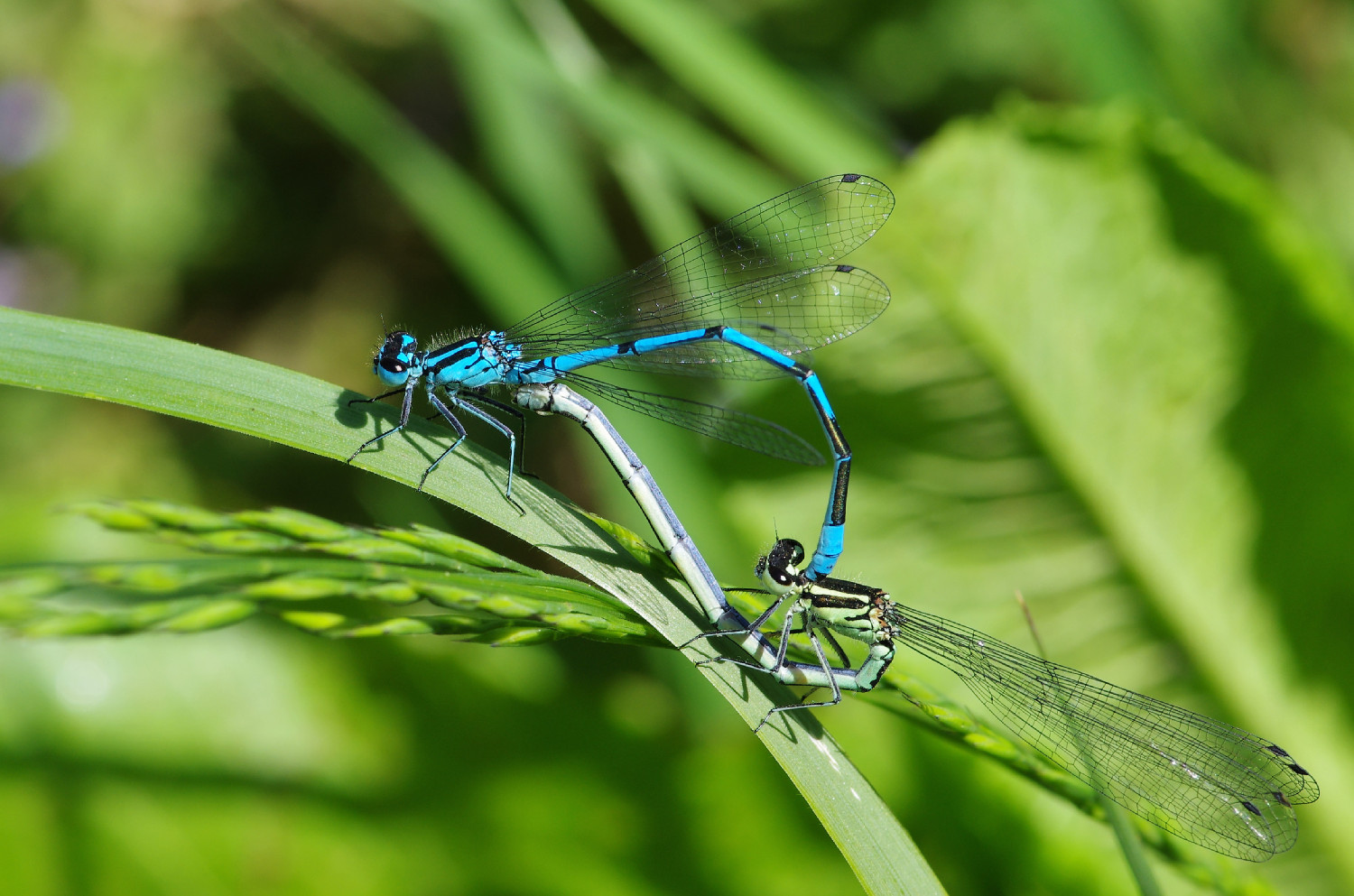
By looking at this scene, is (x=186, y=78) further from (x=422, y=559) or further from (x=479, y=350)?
(x=422, y=559)

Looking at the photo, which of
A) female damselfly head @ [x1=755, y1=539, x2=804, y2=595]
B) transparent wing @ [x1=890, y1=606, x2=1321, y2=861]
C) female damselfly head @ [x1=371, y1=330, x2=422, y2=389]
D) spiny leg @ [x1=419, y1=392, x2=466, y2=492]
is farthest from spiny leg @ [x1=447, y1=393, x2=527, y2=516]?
transparent wing @ [x1=890, y1=606, x2=1321, y2=861]

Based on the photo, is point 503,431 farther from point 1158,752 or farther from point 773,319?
point 1158,752

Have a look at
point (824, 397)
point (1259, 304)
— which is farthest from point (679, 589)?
point (1259, 304)

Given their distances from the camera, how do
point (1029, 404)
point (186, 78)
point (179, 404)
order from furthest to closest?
point (186, 78), point (1029, 404), point (179, 404)

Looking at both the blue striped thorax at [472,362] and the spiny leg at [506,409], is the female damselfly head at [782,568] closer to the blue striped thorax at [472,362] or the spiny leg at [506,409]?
the spiny leg at [506,409]

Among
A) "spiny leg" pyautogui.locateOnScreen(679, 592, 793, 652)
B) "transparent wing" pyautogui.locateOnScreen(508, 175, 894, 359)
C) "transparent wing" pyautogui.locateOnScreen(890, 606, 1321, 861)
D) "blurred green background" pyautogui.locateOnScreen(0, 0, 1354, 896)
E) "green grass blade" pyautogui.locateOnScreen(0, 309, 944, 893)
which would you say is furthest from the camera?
"transparent wing" pyautogui.locateOnScreen(508, 175, 894, 359)

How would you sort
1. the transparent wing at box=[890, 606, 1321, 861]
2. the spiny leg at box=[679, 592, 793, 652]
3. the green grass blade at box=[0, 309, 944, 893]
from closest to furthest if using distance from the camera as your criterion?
the green grass blade at box=[0, 309, 944, 893] → the spiny leg at box=[679, 592, 793, 652] → the transparent wing at box=[890, 606, 1321, 861]

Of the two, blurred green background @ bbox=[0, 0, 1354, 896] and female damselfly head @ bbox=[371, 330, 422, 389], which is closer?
female damselfly head @ bbox=[371, 330, 422, 389]

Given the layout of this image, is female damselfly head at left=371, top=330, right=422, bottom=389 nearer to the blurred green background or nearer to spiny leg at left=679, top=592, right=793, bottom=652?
the blurred green background
